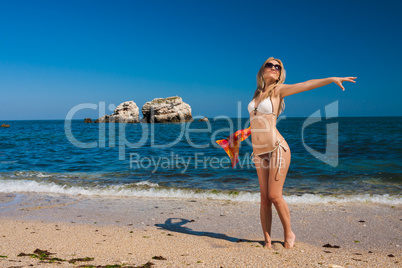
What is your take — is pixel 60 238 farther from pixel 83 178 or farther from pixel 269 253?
pixel 83 178

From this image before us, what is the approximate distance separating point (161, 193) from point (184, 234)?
3808mm

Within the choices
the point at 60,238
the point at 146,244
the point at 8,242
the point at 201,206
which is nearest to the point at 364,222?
the point at 201,206

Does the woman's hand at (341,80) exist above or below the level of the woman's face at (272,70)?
below

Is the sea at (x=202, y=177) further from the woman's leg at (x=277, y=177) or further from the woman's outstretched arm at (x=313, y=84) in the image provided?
the woman's outstretched arm at (x=313, y=84)

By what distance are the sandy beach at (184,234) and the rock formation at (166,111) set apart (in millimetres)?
75773

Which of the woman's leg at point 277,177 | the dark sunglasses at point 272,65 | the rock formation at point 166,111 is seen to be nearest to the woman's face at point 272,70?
the dark sunglasses at point 272,65

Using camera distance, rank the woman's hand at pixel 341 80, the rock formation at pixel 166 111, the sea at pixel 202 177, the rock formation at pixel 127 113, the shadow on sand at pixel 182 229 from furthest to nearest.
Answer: the rock formation at pixel 127 113, the rock formation at pixel 166 111, the sea at pixel 202 177, the shadow on sand at pixel 182 229, the woman's hand at pixel 341 80

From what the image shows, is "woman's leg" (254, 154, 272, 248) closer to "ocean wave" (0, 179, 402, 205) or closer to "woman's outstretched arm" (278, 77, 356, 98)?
"woman's outstretched arm" (278, 77, 356, 98)

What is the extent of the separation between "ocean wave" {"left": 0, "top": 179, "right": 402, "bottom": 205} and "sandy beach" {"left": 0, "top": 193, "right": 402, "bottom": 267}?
573 millimetres

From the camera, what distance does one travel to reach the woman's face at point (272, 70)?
409cm

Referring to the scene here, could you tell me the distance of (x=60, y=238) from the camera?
189 inches

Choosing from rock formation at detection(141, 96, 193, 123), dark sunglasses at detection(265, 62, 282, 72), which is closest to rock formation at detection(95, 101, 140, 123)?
rock formation at detection(141, 96, 193, 123)

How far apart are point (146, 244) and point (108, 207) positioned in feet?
9.57

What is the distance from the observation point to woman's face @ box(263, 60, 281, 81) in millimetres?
4090
